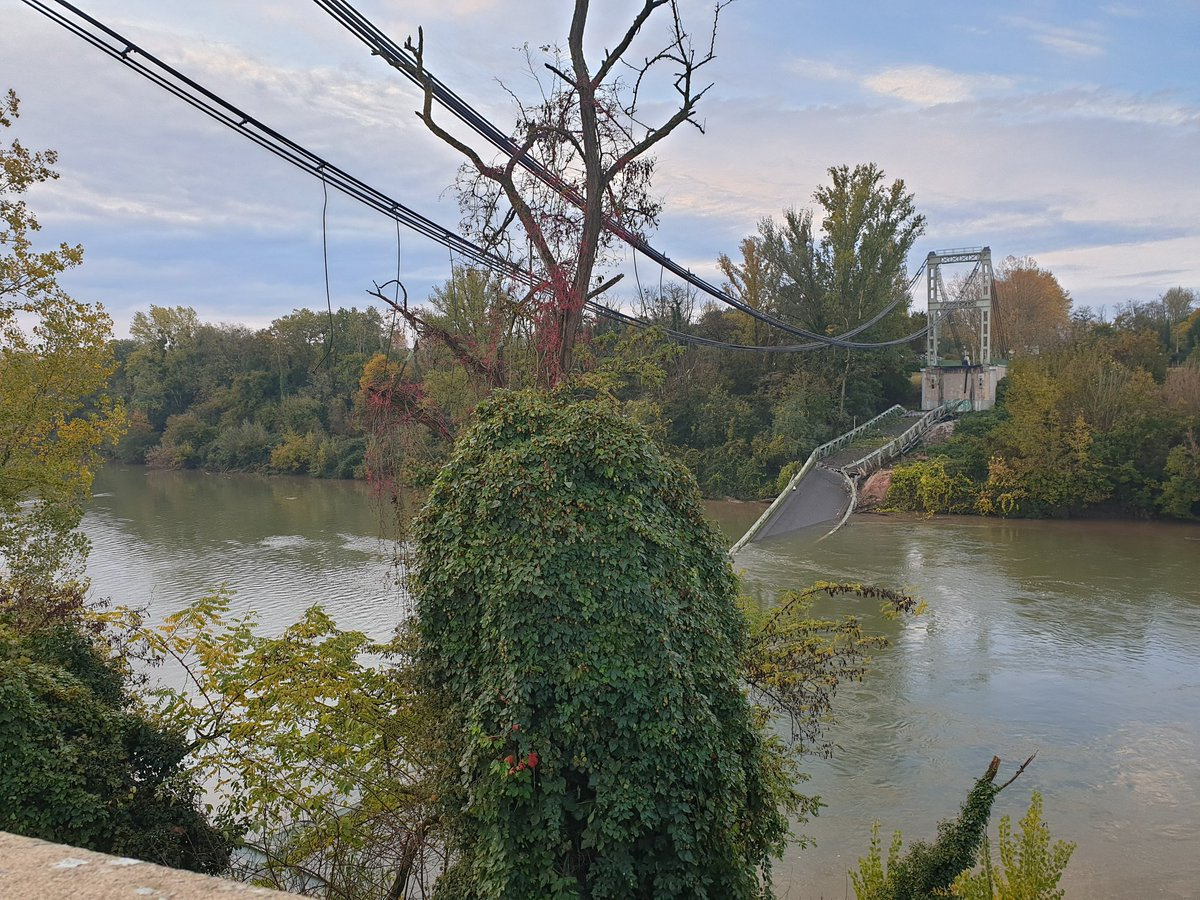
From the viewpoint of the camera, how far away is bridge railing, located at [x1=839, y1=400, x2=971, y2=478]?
23781mm

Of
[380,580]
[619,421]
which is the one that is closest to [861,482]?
[380,580]


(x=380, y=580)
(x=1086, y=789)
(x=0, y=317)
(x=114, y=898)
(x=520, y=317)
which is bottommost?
(x=1086, y=789)

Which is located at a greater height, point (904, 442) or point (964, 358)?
point (964, 358)

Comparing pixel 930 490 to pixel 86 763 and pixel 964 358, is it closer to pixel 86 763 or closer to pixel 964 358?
pixel 964 358

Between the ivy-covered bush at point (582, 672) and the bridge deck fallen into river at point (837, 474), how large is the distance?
1081 cm

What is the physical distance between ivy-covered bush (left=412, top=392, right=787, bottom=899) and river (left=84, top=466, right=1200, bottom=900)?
374cm

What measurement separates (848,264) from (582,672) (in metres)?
30.6

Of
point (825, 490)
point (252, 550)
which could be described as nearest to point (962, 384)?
point (825, 490)

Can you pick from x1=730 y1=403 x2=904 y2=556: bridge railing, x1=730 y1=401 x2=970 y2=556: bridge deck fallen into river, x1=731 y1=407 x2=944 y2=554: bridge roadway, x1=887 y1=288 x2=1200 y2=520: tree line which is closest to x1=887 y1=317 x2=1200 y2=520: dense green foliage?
x1=887 y1=288 x2=1200 y2=520: tree line

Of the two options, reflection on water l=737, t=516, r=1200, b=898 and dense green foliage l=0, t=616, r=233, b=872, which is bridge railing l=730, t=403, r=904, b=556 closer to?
reflection on water l=737, t=516, r=1200, b=898

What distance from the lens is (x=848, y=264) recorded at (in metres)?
31.7

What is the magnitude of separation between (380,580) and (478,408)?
1218 centimetres

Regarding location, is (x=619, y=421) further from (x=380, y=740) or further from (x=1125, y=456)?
(x=1125, y=456)

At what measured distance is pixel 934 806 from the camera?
841cm
